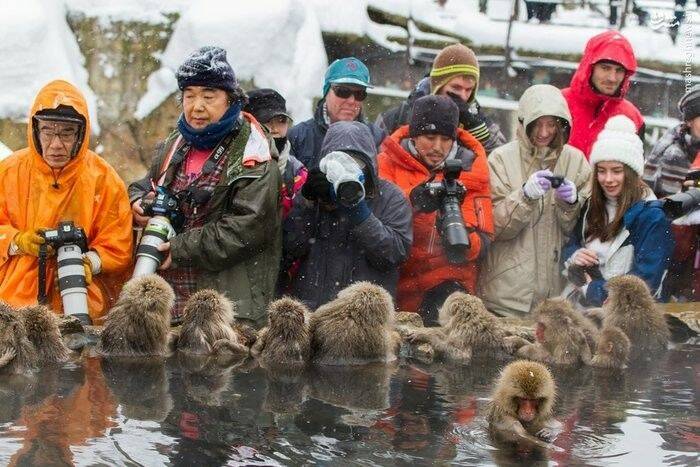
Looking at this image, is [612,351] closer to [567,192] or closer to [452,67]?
[567,192]

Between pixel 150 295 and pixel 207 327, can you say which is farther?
pixel 207 327

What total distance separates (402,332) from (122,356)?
151 centimetres

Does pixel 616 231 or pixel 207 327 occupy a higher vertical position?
pixel 616 231

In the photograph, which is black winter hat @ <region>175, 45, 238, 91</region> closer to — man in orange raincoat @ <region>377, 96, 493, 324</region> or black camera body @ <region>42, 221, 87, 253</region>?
black camera body @ <region>42, 221, 87, 253</region>

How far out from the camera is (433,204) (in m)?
7.56

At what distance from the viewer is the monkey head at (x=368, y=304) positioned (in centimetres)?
612

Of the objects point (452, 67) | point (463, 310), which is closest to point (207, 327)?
point (463, 310)

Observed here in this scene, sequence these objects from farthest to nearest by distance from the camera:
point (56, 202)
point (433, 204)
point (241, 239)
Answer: point (433, 204), point (56, 202), point (241, 239)

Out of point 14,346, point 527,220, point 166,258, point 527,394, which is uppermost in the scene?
point 527,220

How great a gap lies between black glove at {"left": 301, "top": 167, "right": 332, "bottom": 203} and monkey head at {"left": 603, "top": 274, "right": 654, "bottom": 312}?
167cm

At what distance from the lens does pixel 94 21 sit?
1445 cm

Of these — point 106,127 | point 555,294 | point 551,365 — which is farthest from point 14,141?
point 551,365

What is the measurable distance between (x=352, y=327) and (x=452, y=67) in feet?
10.2

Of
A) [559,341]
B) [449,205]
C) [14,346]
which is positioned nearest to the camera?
[14,346]
